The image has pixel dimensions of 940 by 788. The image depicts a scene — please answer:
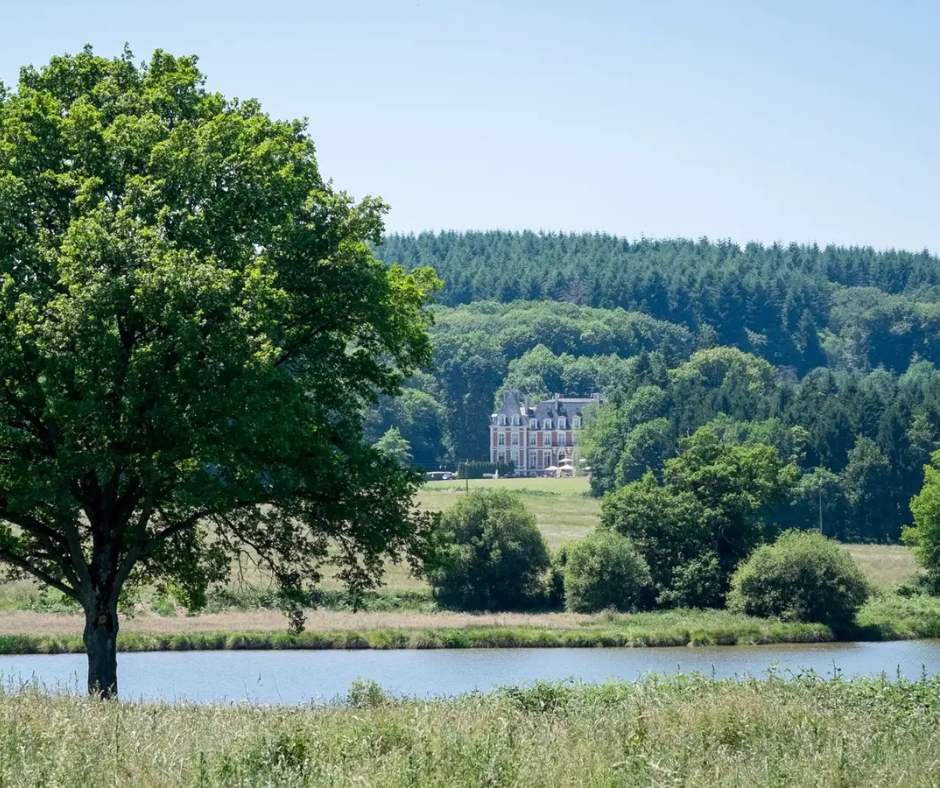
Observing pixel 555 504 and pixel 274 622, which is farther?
pixel 555 504

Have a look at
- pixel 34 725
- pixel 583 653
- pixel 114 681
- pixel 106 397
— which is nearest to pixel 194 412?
pixel 106 397

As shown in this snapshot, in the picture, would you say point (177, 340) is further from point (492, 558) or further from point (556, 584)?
point (556, 584)

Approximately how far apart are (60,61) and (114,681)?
11.4 m

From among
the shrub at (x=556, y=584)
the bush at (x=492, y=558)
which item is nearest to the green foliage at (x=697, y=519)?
the shrub at (x=556, y=584)

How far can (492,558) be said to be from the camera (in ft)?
213

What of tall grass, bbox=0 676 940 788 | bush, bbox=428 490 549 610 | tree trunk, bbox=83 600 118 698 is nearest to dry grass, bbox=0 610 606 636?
bush, bbox=428 490 549 610

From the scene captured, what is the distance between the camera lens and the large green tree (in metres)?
21.6

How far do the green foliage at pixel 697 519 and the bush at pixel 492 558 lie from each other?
5047mm

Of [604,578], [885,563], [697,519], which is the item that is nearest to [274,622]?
[604,578]

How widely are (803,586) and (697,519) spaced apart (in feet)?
24.9

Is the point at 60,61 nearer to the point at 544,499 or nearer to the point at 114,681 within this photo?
the point at 114,681

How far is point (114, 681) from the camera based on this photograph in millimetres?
24406

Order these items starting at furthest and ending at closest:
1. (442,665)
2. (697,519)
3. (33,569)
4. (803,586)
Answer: (697,519), (803,586), (442,665), (33,569)

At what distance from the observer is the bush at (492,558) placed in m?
64.8
